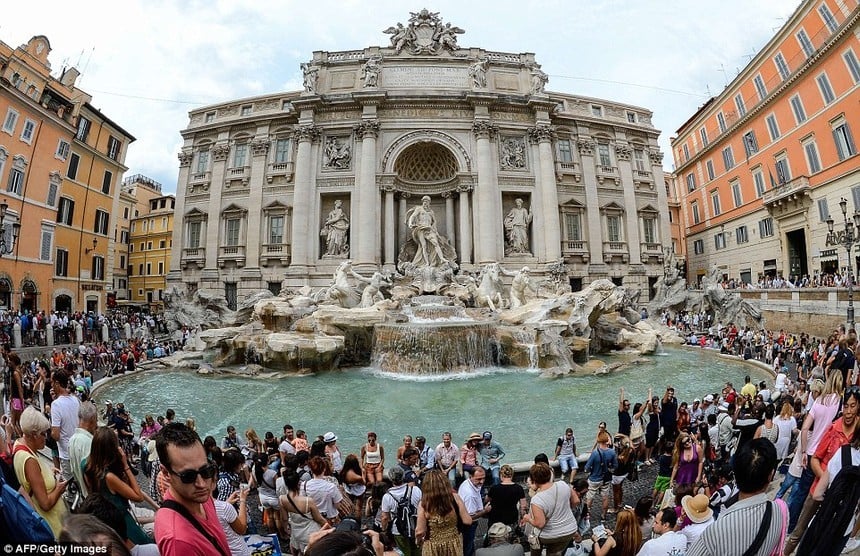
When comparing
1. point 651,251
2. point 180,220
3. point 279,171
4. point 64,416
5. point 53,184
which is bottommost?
point 64,416

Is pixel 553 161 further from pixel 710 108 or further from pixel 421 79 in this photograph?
pixel 710 108

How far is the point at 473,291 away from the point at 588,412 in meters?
10.6

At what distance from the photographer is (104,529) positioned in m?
1.30

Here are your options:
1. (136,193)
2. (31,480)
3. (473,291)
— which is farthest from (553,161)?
(136,193)

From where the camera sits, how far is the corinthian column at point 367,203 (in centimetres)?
2320

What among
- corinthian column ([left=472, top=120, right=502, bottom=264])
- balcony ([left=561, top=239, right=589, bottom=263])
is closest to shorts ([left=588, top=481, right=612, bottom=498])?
corinthian column ([left=472, top=120, right=502, bottom=264])

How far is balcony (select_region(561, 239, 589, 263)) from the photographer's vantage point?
84.7 ft

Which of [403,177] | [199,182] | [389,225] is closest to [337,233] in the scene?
[389,225]

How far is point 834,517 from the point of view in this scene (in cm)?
237

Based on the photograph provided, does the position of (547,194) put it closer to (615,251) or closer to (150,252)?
(615,251)

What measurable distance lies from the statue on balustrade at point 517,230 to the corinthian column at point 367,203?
7505mm

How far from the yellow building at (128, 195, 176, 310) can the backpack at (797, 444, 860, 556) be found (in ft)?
138

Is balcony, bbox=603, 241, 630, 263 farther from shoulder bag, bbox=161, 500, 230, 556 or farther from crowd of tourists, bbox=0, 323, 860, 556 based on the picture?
shoulder bag, bbox=161, 500, 230, 556

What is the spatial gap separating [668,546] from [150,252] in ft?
146
